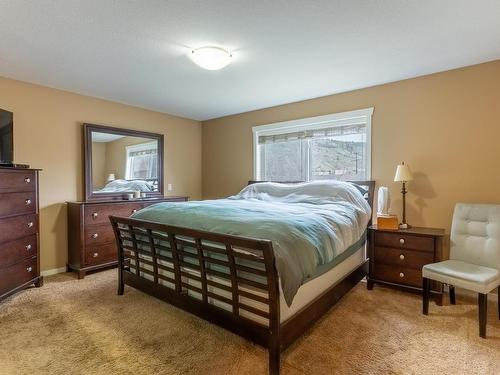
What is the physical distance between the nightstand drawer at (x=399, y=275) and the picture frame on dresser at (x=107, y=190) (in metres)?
3.01

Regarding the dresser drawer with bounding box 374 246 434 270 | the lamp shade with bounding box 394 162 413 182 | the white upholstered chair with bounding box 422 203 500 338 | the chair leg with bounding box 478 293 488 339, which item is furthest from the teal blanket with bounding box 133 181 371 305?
the chair leg with bounding box 478 293 488 339

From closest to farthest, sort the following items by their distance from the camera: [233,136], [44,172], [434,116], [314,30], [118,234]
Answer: [314,30] < [118,234] < [434,116] < [44,172] < [233,136]

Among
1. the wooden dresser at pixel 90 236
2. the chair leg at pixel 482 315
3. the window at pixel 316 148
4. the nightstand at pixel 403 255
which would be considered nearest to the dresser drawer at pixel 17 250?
the wooden dresser at pixel 90 236

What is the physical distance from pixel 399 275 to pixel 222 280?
1.93 meters

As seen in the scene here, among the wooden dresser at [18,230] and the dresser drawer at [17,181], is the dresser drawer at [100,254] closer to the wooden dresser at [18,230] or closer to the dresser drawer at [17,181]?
the wooden dresser at [18,230]

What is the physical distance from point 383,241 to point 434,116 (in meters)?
1.50

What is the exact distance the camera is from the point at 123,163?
4.30 meters

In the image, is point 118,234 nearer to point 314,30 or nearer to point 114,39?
point 114,39

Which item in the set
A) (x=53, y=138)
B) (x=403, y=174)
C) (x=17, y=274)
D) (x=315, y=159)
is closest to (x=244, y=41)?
(x=403, y=174)

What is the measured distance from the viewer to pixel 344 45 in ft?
8.20

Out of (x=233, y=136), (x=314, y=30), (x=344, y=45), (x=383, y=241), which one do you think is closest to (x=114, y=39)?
(x=314, y=30)

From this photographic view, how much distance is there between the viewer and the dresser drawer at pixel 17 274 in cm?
272

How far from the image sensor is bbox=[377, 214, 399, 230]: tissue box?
3.01m

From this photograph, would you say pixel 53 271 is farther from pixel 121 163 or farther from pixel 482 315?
pixel 482 315
